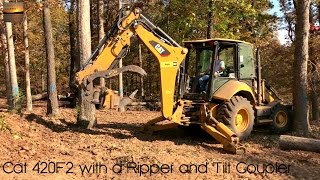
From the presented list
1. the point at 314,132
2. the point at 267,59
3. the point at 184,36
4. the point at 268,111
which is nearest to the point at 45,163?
the point at 268,111

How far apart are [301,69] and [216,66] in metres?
2.46

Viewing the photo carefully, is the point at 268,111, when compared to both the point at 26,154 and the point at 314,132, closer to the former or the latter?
the point at 314,132

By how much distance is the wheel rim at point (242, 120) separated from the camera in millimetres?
10288

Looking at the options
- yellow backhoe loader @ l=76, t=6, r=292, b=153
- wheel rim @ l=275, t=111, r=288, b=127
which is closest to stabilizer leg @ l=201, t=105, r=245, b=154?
yellow backhoe loader @ l=76, t=6, r=292, b=153

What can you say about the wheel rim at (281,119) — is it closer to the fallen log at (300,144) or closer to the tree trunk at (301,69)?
the tree trunk at (301,69)

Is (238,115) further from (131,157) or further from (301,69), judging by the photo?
(131,157)

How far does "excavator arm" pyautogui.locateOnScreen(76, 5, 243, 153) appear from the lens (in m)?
9.48

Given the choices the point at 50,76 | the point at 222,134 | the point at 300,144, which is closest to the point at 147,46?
the point at 222,134

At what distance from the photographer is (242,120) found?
34.2 feet

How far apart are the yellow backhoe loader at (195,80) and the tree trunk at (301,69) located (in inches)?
26.9

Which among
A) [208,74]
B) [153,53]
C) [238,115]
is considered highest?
[153,53]

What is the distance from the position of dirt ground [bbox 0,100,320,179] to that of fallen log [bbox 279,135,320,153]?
163mm

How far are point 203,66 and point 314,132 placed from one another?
3.66m

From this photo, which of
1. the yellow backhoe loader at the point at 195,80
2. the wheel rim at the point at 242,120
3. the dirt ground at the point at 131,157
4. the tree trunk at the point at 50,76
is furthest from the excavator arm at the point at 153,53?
the tree trunk at the point at 50,76
